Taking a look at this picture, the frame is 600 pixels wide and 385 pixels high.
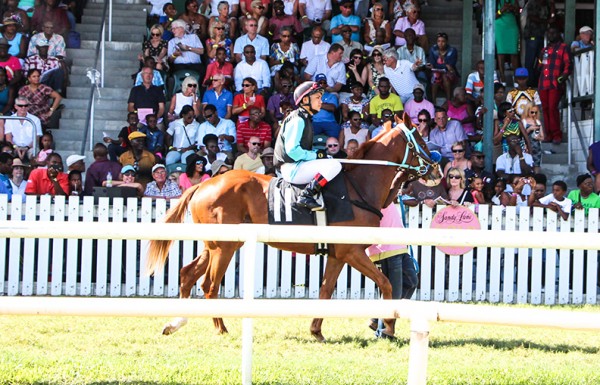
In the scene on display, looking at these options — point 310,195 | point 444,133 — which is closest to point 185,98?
point 444,133

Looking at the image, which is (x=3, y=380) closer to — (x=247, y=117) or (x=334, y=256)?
(x=334, y=256)

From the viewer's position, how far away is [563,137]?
19.0 metres

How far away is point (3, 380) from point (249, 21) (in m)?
12.3

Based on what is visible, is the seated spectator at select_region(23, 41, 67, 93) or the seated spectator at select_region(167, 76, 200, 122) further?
the seated spectator at select_region(23, 41, 67, 93)

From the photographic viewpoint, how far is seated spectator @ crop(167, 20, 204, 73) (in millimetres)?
18547

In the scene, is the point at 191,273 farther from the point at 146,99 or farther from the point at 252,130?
the point at 146,99

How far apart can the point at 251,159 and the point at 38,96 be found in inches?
184

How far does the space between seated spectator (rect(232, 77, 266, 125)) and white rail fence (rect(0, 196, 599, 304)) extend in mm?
3605

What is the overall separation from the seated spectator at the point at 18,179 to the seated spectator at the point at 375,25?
691 centimetres

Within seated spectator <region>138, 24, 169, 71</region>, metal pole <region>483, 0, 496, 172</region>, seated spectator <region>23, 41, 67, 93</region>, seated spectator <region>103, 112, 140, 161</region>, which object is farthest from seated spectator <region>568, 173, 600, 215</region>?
seated spectator <region>23, 41, 67, 93</region>

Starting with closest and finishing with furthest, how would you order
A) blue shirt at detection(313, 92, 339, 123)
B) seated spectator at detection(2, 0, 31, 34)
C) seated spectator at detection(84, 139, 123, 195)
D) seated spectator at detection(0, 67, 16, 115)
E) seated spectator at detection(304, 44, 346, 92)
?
seated spectator at detection(84, 139, 123, 195), blue shirt at detection(313, 92, 339, 123), seated spectator at detection(0, 67, 16, 115), seated spectator at detection(304, 44, 346, 92), seated spectator at detection(2, 0, 31, 34)

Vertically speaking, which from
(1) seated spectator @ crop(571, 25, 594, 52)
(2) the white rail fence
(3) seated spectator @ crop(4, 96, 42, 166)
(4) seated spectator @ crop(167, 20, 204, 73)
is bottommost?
(2) the white rail fence

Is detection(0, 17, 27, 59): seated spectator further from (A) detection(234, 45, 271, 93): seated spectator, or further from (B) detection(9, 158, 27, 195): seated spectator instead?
(A) detection(234, 45, 271, 93): seated spectator

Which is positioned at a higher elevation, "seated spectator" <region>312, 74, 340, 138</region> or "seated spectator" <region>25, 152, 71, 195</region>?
"seated spectator" <region>312, 74, 340, 138</region>
